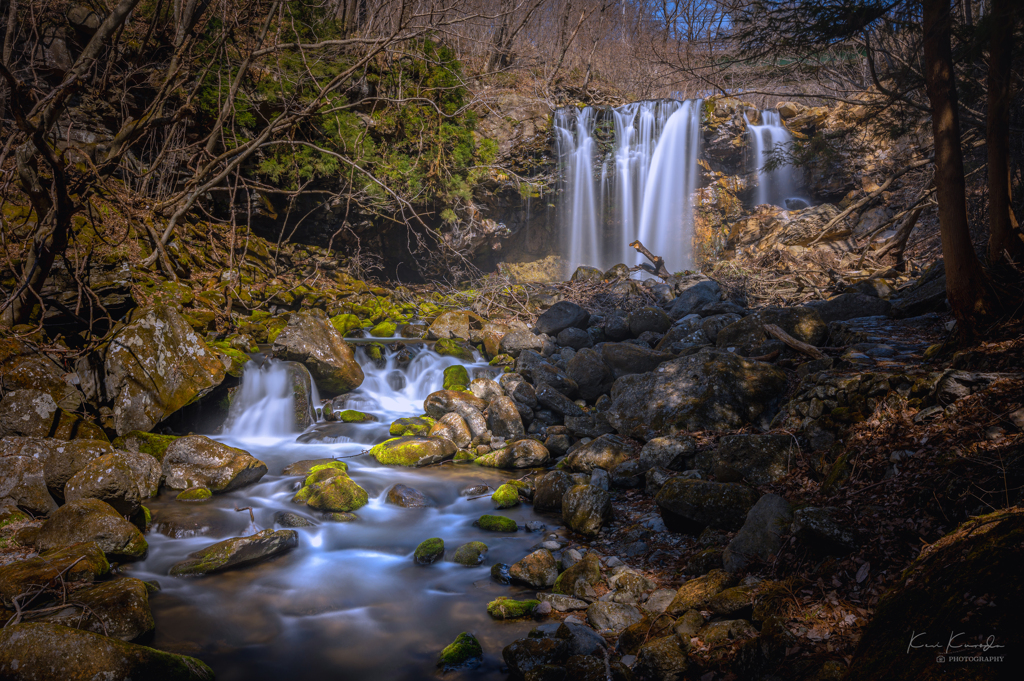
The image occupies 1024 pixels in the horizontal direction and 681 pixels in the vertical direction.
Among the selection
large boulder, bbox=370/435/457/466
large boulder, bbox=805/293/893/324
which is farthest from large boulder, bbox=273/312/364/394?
large boulder, bbox=805/293/893/324

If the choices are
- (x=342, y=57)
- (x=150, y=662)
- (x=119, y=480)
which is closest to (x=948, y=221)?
(x=150, y=662)

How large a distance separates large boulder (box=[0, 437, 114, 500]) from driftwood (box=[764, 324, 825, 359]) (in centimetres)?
865

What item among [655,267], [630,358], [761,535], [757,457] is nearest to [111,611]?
[761,535]

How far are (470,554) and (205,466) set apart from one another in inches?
150

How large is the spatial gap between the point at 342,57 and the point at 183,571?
1020cm

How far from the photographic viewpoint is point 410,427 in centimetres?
831

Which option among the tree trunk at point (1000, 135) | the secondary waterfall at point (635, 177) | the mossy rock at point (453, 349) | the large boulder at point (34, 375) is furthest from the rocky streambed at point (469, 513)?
the secondary waterfall at point (635, 177)

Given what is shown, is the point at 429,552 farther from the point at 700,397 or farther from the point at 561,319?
the point at 561,319

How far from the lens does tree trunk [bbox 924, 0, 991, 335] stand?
4.62 m

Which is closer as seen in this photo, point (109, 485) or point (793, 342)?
point (109, 485)

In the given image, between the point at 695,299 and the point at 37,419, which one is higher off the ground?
the point at 695,299

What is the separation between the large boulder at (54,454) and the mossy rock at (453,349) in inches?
277

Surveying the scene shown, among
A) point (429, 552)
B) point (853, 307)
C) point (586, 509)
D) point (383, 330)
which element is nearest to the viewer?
point (429, 552)

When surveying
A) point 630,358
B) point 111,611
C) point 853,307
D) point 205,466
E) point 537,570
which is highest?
point 853,307
